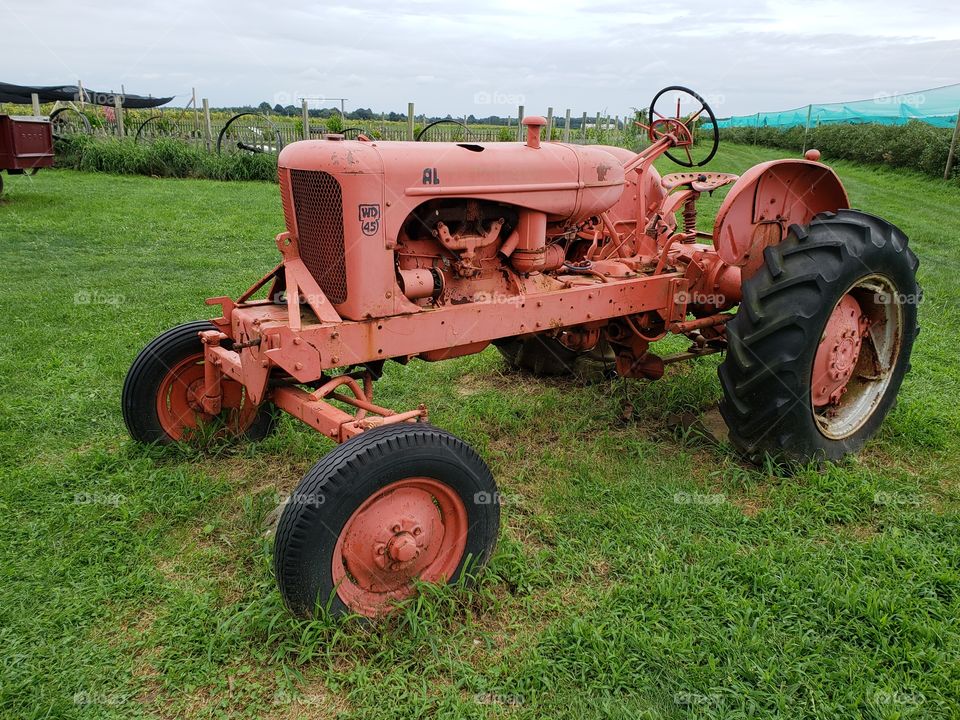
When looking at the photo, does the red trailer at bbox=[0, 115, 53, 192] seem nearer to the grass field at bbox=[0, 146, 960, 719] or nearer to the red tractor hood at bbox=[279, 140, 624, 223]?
the grass field at bbox=[0, 146, 960, 719]

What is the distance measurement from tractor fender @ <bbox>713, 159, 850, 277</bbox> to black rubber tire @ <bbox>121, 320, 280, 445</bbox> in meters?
2.61

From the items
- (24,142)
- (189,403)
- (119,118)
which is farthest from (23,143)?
(189,403)

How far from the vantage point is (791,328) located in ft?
11.2

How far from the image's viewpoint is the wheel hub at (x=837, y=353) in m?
3.71

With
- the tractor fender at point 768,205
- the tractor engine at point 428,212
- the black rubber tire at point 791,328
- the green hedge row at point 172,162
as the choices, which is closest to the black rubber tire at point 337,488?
the tractor engine at point 428,212

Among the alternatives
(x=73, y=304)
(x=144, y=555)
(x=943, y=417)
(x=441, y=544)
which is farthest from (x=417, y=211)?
(x=73, y=304)

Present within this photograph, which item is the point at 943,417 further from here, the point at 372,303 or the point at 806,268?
the point at 372,303

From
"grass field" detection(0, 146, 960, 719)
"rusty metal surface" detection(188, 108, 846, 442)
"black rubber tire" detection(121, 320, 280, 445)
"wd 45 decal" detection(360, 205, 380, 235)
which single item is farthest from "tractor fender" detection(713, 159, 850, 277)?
"black rubber tire" detection(121, 320, 280, 445)

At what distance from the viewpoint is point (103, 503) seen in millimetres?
3332

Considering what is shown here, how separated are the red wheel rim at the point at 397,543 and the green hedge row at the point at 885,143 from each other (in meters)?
15.7

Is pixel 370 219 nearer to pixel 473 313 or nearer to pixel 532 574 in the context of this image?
pixel 473 313

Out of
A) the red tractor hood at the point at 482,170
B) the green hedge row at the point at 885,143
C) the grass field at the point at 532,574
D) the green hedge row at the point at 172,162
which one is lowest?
the grass field at the point at 532,574

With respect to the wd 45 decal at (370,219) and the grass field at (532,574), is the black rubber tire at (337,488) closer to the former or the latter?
the grass field at (532,574)

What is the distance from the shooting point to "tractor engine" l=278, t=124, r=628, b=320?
2.80m
